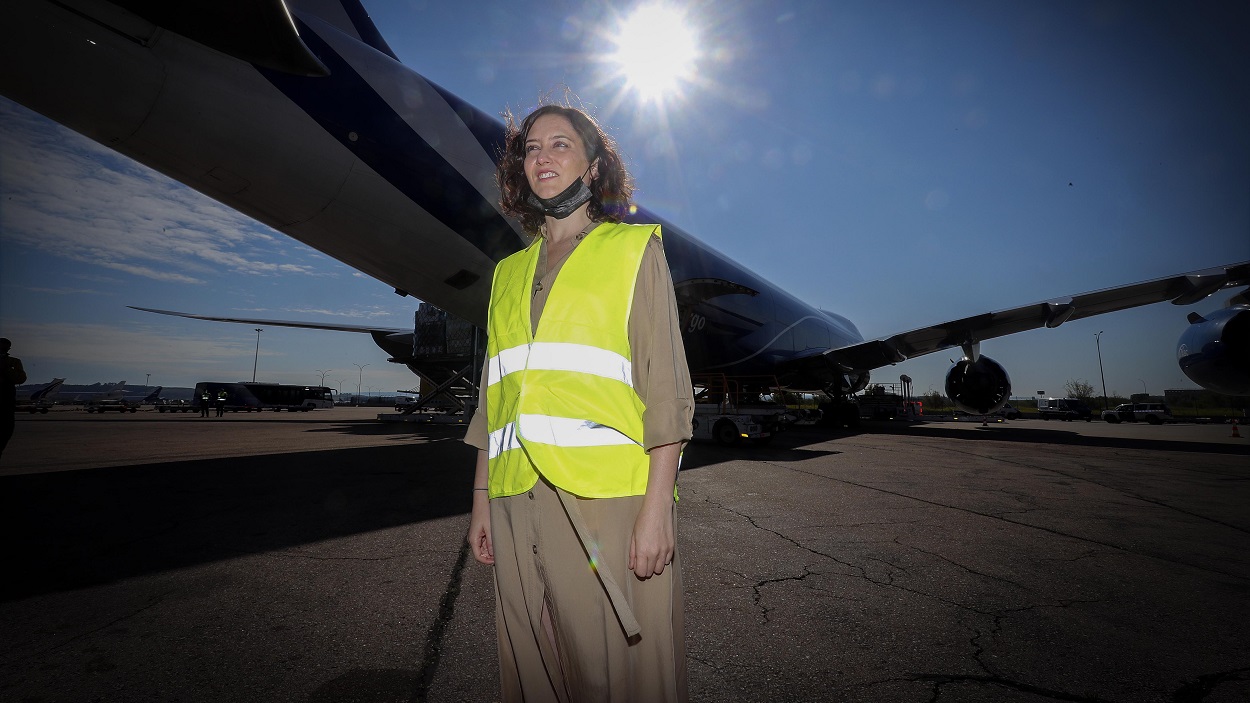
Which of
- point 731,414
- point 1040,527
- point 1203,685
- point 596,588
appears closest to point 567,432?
point 596,588

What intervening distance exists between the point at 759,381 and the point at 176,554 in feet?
39.1

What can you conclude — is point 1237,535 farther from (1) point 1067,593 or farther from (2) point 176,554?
(2) point 176,554

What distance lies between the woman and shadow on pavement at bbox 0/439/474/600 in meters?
3.27

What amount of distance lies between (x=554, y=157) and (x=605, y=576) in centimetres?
117

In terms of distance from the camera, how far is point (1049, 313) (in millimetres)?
11594

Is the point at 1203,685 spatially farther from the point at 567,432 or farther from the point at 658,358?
the point at 567,432

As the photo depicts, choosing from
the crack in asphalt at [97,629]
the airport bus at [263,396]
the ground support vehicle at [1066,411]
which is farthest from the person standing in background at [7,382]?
the ground support vehicle at [1066,411]

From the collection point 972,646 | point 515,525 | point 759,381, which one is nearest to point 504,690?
point 515,525

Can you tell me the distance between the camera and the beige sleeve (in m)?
1.21

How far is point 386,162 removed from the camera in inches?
209

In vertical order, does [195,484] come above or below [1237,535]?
above

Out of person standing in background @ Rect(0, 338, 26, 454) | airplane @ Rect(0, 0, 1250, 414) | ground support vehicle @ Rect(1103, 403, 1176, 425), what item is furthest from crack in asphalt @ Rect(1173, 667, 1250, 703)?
ground support vehicle @ Rect(1103, 403, 1176, 425)

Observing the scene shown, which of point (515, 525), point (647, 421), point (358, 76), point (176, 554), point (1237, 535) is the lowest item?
point (1237, 535)

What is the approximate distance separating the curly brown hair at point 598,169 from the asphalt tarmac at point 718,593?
175 centimetres
